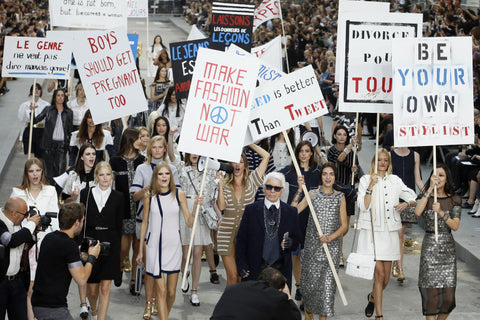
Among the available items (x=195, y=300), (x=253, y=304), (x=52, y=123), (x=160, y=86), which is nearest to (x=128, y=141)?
(x=195, y=300)

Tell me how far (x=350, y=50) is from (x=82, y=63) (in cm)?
385

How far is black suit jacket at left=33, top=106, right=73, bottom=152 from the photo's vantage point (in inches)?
627

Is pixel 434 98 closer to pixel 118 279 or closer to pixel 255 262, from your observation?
pixel 255 262

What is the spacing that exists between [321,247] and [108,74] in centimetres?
450

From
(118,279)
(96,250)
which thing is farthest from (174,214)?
(96,250)

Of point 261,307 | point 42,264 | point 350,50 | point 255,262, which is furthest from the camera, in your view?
point 350,50

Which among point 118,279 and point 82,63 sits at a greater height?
point 82,63

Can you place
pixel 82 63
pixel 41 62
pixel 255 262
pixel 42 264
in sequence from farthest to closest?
pixel 41 62 → pixel 82 63 → pixel 255 262 → pixel 42 264

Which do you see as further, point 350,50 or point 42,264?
point 350,50

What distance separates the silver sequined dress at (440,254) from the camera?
10.6 metres

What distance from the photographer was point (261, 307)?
7.28 metres

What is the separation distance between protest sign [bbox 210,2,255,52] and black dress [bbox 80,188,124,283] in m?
4.51

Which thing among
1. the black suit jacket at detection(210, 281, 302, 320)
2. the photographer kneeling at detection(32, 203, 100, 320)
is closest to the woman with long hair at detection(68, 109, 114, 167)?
the photographer kneeling at detection(32, 203, 100, 320)

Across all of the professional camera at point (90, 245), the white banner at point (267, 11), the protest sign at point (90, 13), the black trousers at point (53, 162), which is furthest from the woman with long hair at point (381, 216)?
the white banner at point (267, 11)
